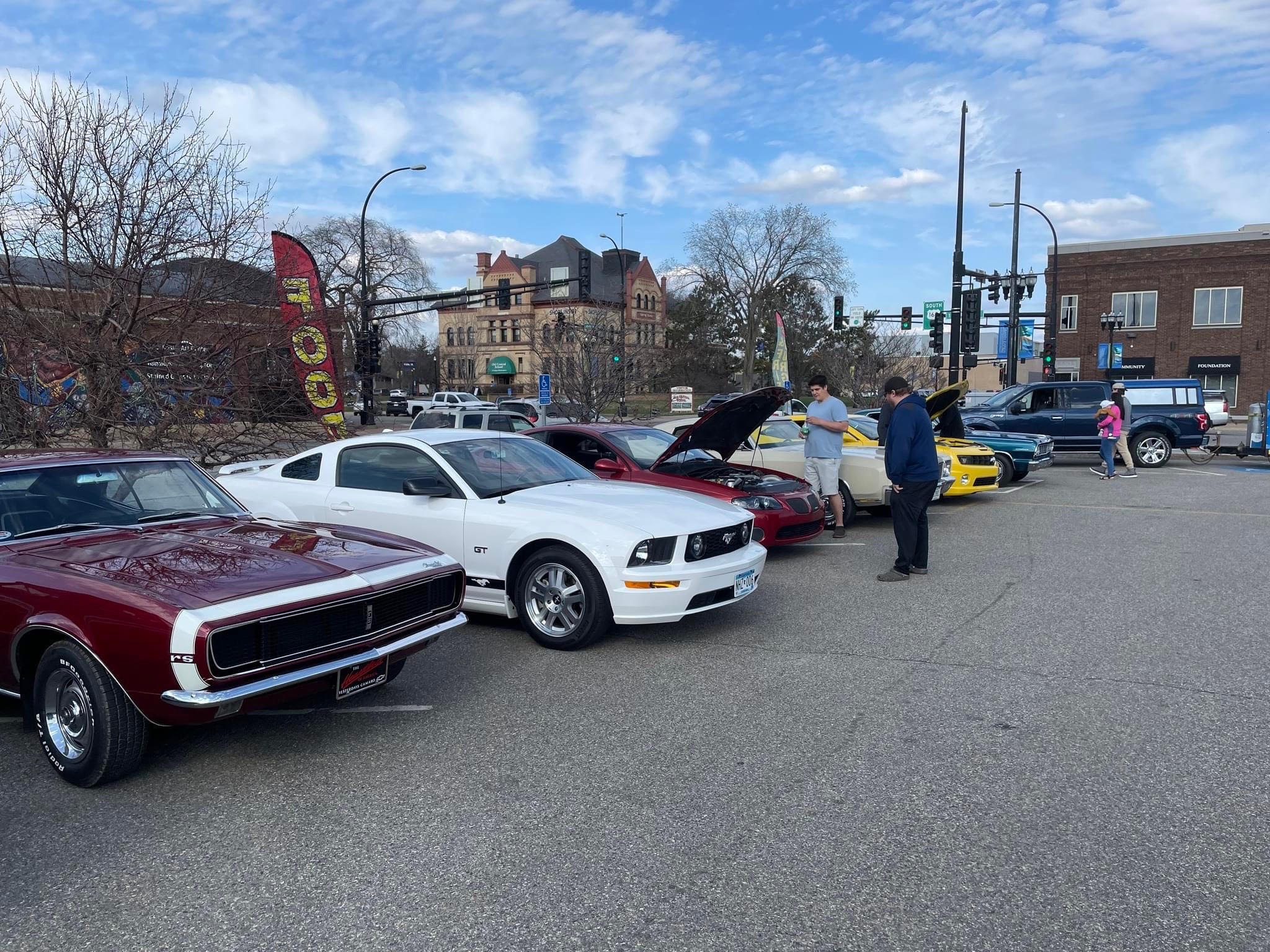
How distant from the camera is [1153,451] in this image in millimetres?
20219

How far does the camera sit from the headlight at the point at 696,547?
625 cm

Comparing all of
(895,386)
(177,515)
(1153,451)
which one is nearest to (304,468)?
(177,515)

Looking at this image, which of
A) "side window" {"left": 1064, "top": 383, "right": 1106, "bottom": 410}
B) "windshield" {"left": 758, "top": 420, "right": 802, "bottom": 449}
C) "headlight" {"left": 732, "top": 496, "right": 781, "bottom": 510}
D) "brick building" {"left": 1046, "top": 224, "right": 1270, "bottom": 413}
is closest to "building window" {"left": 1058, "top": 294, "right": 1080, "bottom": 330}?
"brick building" {"left": 1046, "top": 224, "right": 1270, "bottom": 413}

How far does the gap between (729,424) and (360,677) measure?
5.73 metres

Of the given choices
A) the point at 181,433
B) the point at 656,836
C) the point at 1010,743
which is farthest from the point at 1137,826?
the point at 181,433

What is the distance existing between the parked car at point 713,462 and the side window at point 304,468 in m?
2.49

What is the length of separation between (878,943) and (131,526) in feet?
13.9

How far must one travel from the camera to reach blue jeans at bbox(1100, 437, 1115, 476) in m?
17.4

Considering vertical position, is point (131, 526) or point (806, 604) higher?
point (131, 526)

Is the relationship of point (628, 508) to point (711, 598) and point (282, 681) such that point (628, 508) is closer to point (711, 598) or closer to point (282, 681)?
point (711, 598)

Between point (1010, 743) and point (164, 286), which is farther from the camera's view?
point (164, 286)

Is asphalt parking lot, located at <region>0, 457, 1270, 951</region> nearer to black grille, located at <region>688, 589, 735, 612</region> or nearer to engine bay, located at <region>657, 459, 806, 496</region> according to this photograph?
black grille, located at <region>688, 589, 735, 612</region>

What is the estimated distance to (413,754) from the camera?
4527 millimetres

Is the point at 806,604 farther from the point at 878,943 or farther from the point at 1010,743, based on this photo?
the point at 878,943
